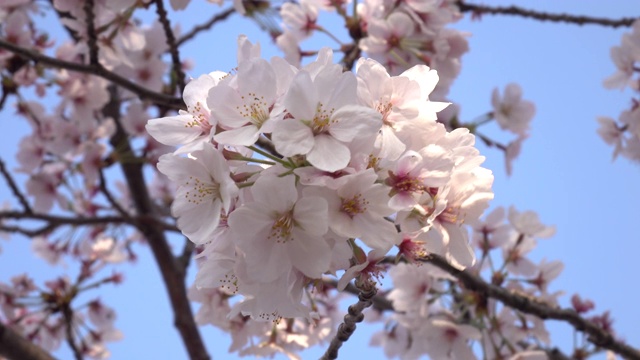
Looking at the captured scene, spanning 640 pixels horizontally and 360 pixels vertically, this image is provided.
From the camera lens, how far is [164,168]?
0.93 m

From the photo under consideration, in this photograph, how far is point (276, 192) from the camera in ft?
2.82

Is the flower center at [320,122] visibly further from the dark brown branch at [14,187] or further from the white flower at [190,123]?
the dark brown branch at [14,187]

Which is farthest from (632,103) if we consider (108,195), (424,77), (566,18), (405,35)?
(108,195)

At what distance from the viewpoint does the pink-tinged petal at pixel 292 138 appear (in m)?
0.84

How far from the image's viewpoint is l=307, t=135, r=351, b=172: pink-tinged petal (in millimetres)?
830

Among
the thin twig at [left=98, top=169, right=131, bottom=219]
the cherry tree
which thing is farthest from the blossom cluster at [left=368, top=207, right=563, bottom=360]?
the thin twig at [left=98, top=169, right=131, bottom=219]

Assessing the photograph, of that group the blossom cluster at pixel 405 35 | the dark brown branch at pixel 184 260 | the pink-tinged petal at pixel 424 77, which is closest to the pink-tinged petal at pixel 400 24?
the blossom cluster at pixel 405 35

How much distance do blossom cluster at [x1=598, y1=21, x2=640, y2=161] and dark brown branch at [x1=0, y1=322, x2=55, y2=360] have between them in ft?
7.35

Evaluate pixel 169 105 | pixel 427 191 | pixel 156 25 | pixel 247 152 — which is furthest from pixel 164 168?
pixel 156 25

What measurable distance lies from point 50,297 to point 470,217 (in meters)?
2.24

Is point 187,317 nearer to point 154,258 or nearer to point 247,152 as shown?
point 154,258

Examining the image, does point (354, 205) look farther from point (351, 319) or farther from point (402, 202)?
point (351, 319)

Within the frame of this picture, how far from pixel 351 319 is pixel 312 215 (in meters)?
0.30

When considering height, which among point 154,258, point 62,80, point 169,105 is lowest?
point 169,105
